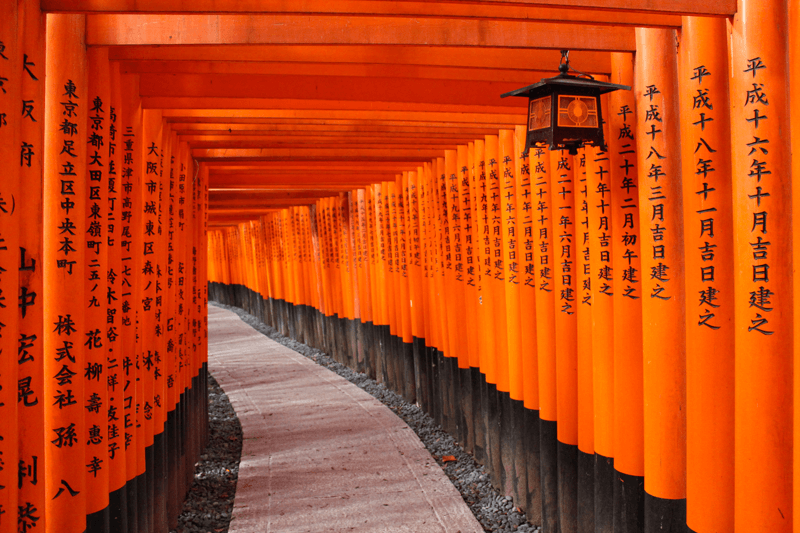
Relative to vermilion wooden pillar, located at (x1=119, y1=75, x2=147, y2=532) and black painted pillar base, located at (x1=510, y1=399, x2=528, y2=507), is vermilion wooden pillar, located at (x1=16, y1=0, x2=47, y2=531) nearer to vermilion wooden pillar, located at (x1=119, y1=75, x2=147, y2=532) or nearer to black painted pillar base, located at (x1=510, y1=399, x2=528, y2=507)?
vermilion wooden pillar, located at (x1=119, y1=75, x2=147, y2=532)

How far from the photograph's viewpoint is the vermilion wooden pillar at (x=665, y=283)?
3471 millimetres

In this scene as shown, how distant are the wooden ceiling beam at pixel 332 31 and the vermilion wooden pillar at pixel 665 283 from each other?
1.26 feet

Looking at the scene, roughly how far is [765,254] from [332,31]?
101 inches

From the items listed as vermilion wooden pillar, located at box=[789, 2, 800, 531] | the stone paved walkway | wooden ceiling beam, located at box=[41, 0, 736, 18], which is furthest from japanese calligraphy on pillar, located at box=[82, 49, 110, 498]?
vermilion wooden pillar, located at box=[789, 2, 800, 531]

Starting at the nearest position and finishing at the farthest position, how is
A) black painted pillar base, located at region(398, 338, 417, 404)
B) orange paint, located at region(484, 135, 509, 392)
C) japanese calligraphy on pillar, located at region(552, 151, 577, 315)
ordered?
1. japanese calligraphy on pillar, located at region(552, 151, 577, 315)
2. orange paint, located at region(484, 135, 509, 392)
3. black painted pillar base, located at region(398, 338, 417, 404)

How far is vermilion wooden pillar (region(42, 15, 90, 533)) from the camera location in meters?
3.18

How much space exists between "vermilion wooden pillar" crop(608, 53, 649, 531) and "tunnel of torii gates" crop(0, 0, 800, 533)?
0.02 meters

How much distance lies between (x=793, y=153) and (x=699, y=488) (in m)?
1.79

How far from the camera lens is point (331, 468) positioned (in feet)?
23.2

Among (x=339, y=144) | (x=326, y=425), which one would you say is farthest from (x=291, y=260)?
(x=339, y=144)

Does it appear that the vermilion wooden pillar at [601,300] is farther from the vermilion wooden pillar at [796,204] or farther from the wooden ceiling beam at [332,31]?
→ the vermilion wooden pillar at [796,204]

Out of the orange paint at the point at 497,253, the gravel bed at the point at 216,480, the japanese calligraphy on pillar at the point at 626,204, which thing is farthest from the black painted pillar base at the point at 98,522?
the orange paint at the point at 497,253

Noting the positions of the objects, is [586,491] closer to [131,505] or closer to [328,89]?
[131,505]

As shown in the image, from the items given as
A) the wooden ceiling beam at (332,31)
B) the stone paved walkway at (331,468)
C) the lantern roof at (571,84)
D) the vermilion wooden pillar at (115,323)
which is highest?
the wooden ceiling beam at (332,31)
